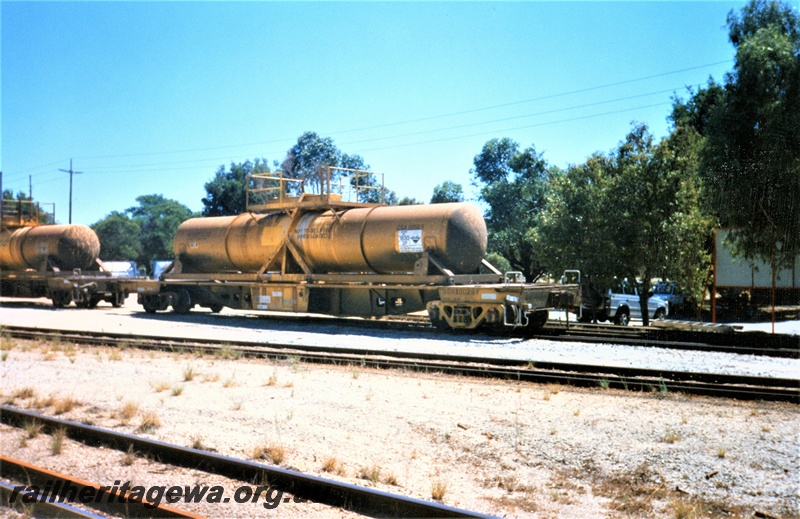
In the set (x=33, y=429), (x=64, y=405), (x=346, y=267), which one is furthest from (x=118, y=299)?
(x=33, y=429)

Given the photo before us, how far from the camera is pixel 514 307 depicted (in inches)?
607

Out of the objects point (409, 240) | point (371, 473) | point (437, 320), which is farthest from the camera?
point (409, 240)

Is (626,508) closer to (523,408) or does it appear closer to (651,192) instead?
(523,408)

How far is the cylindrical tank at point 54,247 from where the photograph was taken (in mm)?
28281

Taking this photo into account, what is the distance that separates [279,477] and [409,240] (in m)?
12.4

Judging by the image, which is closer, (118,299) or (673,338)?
(673,338)

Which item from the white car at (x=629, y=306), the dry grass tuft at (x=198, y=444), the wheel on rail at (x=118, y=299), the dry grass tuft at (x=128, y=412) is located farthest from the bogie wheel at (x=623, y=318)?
the wheel on rail at (x=118, y=299)

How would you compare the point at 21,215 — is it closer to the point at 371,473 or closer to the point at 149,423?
the point at 149,423

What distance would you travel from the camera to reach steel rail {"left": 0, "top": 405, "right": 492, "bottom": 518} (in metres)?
4.84

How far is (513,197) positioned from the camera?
37.2m

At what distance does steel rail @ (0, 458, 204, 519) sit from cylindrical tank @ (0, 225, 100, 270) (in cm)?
2467

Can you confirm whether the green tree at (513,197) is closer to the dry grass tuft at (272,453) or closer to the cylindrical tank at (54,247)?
the cylindrical tank at (54,247)

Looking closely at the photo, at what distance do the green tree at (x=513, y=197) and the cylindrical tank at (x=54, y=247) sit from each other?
63.8 feet

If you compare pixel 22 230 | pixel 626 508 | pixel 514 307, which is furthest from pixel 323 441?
pixel 22 230
